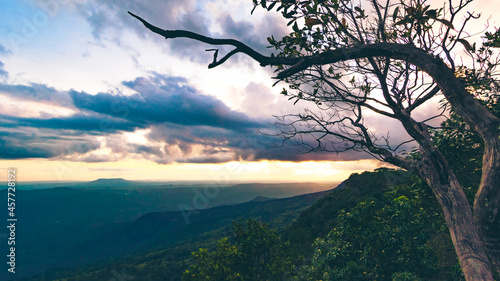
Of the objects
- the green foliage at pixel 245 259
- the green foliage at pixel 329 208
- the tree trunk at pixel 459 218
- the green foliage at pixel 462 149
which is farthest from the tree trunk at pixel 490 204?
the green foliage at pixel 329 208

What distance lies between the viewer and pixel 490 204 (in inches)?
172

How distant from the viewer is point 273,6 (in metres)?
5.22

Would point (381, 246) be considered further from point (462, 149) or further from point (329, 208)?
point (329, 208)

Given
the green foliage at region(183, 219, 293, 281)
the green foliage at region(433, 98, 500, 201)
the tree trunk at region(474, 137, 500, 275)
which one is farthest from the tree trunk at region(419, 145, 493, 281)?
the green foliage at region(183, 219, 293, 281)

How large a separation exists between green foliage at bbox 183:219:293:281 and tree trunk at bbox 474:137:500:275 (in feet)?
44.1

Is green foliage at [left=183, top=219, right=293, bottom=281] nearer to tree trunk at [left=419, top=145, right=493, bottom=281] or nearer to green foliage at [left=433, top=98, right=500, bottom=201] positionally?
green foliage at [left=433, top=98, right=500, bottom=201]

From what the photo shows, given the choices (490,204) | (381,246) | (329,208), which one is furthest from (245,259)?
(329,208)

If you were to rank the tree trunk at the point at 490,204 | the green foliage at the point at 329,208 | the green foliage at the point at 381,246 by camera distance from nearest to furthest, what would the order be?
the tree trunk at the point at 490,204 < the green foliage at the point at 381,246 < the green foliage at the point at 329,208

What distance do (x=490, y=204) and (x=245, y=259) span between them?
48.1 feet

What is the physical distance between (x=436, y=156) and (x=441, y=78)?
174 centimetres

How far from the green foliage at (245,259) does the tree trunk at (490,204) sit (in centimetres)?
1343

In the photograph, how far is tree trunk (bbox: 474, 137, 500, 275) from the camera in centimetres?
425

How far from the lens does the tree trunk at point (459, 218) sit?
4.12 m

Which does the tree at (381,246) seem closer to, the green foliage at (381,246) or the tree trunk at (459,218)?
the green foliage at (381,246)
